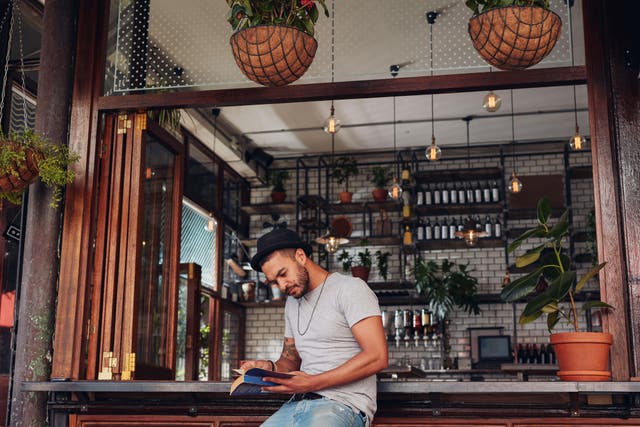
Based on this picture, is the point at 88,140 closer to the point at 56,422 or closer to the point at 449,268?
the point at 56,422

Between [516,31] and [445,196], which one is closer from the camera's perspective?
[516,31]

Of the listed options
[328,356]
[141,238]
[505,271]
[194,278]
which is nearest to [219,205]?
[194,278]

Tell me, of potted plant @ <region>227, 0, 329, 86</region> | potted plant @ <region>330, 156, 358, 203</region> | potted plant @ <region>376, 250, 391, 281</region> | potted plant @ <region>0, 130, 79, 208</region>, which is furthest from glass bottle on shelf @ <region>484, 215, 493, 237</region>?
potted plant @ <region>227, 0, 329, 86</region>

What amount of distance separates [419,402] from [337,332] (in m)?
0.86

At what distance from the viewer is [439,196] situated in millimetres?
10281

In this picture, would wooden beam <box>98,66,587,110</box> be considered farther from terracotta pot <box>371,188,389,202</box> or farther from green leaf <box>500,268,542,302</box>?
terracotta pot <box>371,188,389,202</box>

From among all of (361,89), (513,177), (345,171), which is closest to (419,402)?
(361,89)

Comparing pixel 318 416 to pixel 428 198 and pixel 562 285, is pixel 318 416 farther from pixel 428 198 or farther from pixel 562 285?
pixel 428 198

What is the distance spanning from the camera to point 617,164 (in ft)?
12.3

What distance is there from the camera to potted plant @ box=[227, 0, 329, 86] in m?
3.51

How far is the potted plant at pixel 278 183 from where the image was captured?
10.6m

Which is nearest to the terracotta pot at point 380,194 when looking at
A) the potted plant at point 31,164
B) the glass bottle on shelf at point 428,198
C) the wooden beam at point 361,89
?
the glass bottle on shelf at point 428,198

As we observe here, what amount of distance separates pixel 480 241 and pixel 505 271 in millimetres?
572

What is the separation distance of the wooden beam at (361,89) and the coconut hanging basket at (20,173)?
0.58 m
